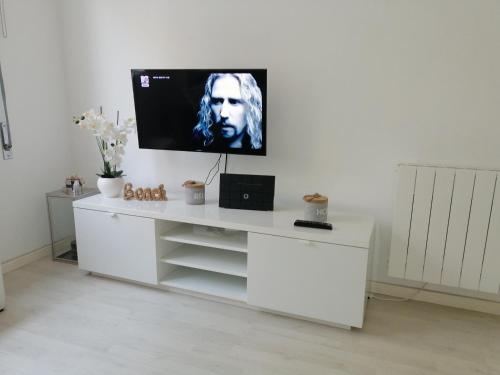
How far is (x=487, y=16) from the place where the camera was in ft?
6.79

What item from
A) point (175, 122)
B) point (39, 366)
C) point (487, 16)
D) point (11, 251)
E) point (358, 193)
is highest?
point (487, 16)

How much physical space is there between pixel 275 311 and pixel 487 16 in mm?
2019

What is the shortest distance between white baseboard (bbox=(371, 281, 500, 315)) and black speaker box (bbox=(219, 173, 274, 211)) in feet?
3.07

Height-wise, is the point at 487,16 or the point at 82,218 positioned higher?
the point at 487,16

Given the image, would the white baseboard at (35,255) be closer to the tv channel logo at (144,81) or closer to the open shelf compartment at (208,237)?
the open shelf compartment at (208,237)

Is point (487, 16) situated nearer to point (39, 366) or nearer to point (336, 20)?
point (336, 20)

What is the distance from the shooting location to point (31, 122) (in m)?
3.03

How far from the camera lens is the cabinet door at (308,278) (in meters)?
2.08

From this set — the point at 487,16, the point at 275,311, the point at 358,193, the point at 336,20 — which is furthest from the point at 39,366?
the point at 487,16

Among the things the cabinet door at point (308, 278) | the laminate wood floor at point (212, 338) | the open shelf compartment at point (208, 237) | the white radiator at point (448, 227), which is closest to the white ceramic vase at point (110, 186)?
the open shelf compartment at point (208, 237)

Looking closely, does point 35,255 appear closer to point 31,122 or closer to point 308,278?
point 31,122

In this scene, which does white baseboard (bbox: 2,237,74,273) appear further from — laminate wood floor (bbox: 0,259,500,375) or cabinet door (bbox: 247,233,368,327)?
cabinet door (bbox: 247,233,368,327)

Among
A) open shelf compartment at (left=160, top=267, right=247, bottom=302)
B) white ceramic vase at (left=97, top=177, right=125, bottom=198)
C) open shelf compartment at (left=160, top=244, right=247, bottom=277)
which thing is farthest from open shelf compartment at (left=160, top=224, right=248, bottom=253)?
white ceramic vase at (left=97, top=177, right=125, bottom=198)

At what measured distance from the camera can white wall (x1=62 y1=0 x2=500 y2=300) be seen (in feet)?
7.14
